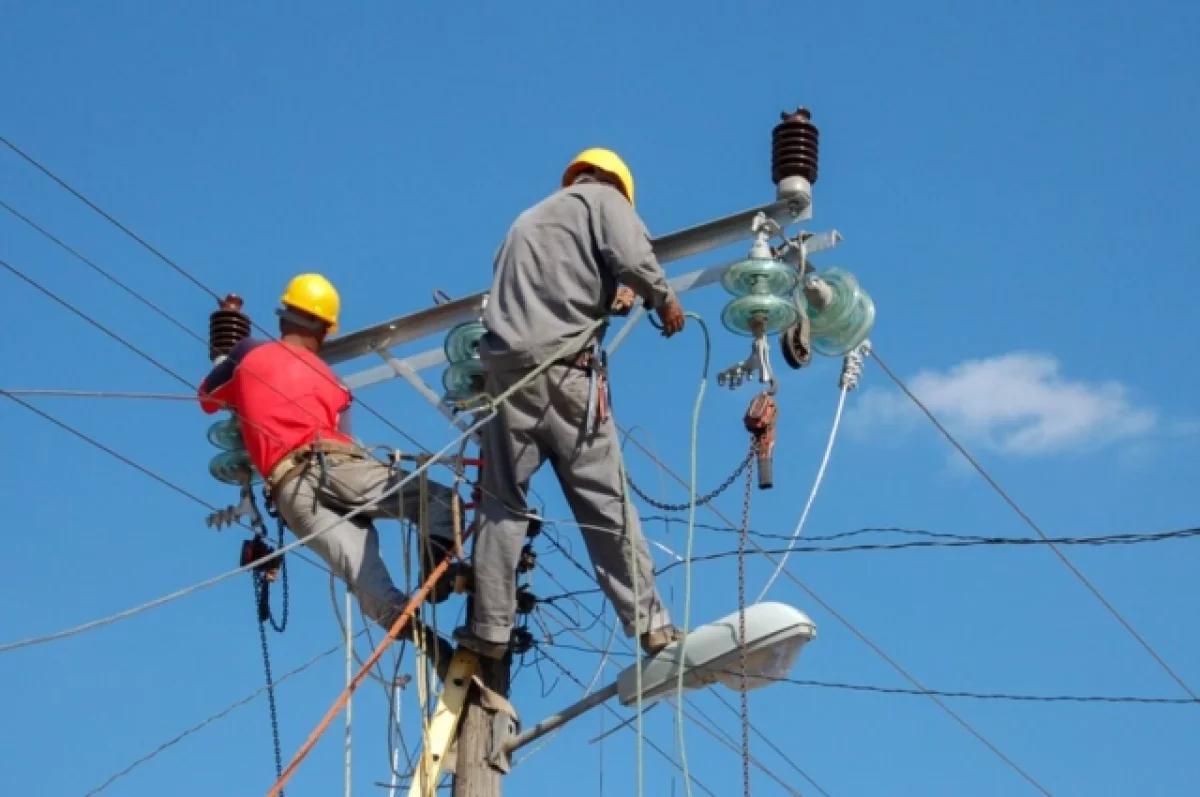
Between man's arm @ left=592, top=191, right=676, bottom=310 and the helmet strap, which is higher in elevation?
the helmet strap

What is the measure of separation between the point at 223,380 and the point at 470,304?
3.87 feet

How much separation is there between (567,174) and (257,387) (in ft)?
5.62

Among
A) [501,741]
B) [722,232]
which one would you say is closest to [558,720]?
[501,741]

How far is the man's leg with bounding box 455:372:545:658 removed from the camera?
10180 mm

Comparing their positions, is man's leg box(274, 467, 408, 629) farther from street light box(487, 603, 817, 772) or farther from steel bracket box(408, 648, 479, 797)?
street light box(487, 603, 817, 772)

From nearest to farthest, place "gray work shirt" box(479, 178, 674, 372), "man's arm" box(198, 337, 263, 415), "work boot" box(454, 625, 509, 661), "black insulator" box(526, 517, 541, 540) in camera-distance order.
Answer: "gray work shirt" box(479, 178, 674, 372), "work boot" box(454, 625, 509, 661), "black insulator" box(526, 517, 541, 540), "man's arm" box(198, 337, 263, 415)

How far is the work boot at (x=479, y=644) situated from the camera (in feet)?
34.1

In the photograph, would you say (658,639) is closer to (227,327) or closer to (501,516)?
(501,516)

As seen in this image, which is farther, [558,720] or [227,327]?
[227,327]

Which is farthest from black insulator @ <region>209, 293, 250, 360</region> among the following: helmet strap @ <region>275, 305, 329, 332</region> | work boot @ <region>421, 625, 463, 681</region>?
Answer: work boot @ <region>421, 625, 463, 681</region>

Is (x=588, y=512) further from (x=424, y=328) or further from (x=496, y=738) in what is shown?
(x=424, y=328)

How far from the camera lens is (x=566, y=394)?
1015 cm

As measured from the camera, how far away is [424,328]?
11883mm

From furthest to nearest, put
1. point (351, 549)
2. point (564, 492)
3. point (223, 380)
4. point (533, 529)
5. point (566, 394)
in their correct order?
point (223, 380) → point (351, 549) → point (533, 529) → point (564, 492) → point (566, 394)
